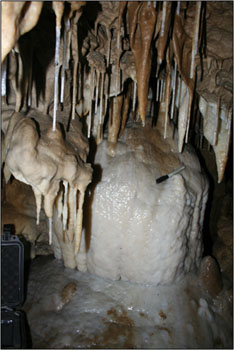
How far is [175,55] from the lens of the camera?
3.25 m

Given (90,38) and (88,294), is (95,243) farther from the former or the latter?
(90,38)

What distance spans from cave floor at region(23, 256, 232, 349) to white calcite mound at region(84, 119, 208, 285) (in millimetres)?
241

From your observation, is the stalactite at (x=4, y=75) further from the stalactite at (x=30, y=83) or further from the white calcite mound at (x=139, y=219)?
the white calcite mound at (x=139, y=219)

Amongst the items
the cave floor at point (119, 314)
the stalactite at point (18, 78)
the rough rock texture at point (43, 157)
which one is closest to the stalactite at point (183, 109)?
the rough rock texture at point (43, 157)

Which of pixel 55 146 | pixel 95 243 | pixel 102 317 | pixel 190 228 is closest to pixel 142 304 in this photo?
pixel 102 317

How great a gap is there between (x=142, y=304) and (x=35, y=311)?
62.8 inches

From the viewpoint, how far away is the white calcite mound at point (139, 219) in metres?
4.14

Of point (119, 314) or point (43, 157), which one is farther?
point (119, 314)

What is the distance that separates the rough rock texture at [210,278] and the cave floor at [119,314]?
0.11m

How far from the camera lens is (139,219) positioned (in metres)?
4.12

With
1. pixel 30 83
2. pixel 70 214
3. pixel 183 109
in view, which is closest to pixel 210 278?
pixel 70 214

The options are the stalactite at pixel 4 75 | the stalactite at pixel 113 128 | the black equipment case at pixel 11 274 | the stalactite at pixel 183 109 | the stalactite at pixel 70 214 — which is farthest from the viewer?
the stalactite at pixel 113 128

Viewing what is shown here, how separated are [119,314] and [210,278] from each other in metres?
1.67

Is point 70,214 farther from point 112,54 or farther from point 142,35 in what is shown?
point 142,35
